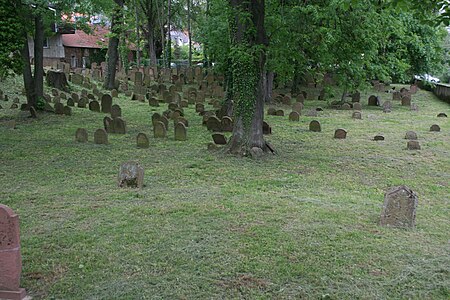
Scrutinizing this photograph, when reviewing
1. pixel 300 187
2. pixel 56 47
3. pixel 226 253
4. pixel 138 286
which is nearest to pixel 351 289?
pixel 226 253

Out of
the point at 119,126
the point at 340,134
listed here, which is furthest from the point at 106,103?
the point at 340,134

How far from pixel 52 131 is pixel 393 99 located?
61.0 feet

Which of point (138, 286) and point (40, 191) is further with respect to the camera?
point (40, 191)

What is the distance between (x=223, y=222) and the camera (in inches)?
247

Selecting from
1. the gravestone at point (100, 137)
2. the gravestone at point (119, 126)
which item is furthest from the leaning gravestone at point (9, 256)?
the gravestone at point (119, 126)

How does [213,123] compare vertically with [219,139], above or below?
above

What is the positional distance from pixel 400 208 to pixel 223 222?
226 centimetres

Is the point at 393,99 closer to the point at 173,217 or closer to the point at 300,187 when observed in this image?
the point at 300,187

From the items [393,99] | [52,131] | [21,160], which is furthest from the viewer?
[393,99]

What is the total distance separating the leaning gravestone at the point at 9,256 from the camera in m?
4.12

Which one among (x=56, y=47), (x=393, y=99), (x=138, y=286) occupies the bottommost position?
(x=138, y=286)

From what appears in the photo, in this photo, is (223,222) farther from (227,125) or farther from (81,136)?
(227,125)

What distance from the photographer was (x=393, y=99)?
2614 cm

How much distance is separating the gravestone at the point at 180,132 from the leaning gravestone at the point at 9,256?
8.54 m
